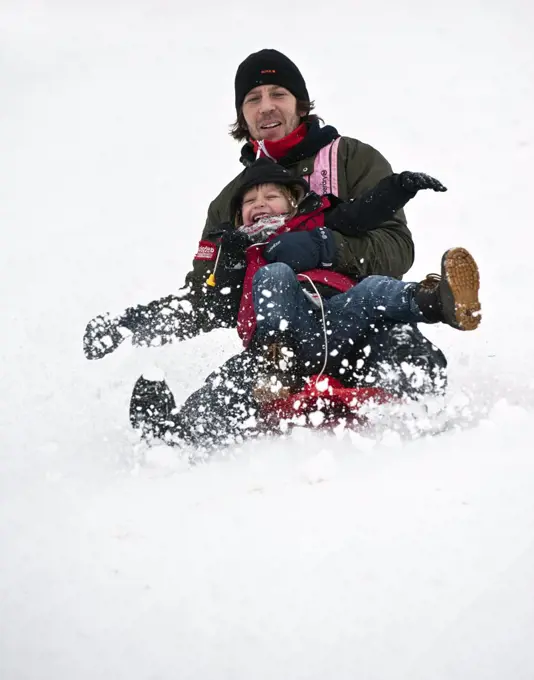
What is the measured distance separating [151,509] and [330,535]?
1.63 ft

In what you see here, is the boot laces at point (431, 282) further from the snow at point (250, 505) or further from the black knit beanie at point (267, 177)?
the black knit beanie at point (267, 177)

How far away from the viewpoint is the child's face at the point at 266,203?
9.44ft

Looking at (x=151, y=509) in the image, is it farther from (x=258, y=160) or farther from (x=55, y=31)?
(x=55, y=31)

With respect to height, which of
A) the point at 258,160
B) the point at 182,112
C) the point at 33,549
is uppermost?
the point at 182,112

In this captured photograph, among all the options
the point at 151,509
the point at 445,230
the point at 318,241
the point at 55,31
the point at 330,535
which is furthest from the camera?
the point at 55,31

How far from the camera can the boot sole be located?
218 centimetres

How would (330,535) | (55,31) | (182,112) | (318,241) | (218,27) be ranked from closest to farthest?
(330,535), (318,241), (182,112), (218,27), (55,31)

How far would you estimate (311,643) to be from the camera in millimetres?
1340

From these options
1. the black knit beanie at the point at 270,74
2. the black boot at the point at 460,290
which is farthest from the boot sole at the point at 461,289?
the black knit beanie at the point at 270,74

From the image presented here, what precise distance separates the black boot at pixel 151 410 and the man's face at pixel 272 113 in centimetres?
130

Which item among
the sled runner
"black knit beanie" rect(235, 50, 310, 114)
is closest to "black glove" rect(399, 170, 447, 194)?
the sled runner

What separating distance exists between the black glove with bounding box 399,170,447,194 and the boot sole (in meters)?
0.40

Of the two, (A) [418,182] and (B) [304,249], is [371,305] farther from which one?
(A) [418,182]

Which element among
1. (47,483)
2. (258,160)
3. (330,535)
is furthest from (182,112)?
(330,535)
